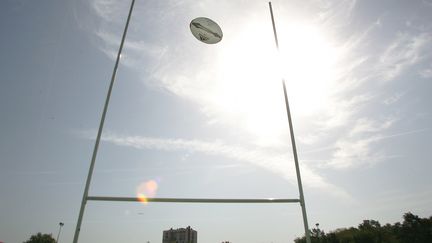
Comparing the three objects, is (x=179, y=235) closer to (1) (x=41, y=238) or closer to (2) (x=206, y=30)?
(1) (x=41, y=238)

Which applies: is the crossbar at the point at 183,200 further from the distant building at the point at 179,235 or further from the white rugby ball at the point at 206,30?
the distant building at the point at 179,235

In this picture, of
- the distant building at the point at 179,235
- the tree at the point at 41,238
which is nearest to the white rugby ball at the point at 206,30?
the tree at the point at 41,238

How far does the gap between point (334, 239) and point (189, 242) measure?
58416 mm

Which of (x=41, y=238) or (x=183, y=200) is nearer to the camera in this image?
(x=183, y=200)

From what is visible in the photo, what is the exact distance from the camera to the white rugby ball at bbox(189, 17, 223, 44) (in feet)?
20.9

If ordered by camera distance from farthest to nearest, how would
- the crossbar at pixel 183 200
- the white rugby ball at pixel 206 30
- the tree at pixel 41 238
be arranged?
the tree at pixel 41 238 → the white rugby ball at pixel 206 30 → the crossbar at pixel 183 200

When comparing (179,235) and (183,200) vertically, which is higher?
(179,235)

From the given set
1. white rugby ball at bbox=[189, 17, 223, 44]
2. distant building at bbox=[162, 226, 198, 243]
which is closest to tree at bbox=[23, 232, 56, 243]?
distant building at bbox=[162, 226, 198, 243]

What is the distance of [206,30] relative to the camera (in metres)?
6.52

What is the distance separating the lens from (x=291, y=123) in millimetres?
6789

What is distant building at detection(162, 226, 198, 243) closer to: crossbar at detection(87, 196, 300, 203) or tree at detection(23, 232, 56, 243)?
tree at detection(23, 232, 56, 243)

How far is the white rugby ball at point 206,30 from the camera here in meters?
6.38

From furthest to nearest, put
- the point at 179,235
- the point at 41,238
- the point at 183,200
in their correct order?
the point at 179,235
the point at 41,238
the point at 183,200

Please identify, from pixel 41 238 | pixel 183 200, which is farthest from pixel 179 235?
pixel 183 200
